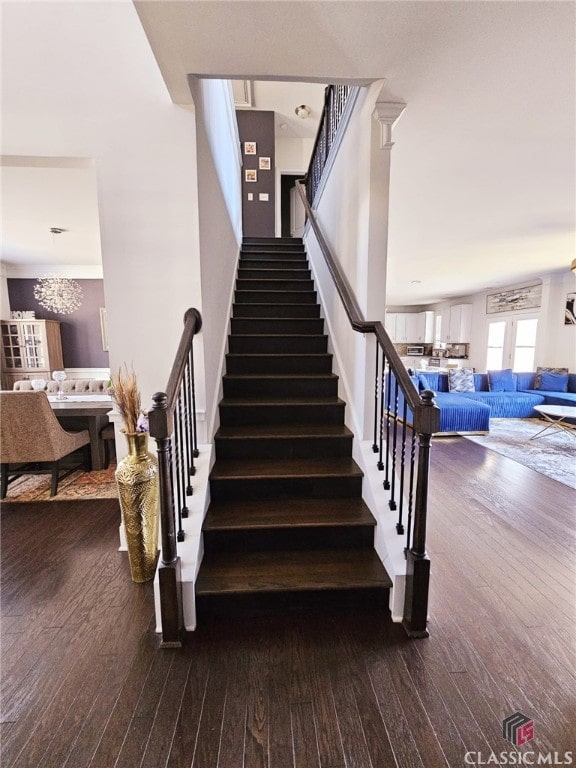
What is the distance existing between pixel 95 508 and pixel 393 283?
7.29 meters

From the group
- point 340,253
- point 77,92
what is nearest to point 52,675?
point 77,92

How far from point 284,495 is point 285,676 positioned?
0.86m

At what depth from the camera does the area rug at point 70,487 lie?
3.18 m

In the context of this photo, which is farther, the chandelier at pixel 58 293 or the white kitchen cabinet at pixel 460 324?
the white kitchen cabinet at pixel 460 324

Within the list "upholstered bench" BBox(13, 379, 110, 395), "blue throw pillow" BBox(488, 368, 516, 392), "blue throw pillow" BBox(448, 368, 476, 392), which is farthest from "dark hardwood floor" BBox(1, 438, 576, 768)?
"blue throw pillow" BBox(488, 368, 516, 392)

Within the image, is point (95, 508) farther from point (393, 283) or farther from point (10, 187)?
point (393, 283)

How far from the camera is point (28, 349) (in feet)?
20.9

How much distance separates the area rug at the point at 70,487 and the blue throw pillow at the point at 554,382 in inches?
305

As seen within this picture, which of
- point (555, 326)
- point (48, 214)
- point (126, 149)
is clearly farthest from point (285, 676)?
point (555, 326)

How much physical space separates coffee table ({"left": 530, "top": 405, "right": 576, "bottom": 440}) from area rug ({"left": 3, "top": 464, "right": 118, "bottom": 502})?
566 centimetres

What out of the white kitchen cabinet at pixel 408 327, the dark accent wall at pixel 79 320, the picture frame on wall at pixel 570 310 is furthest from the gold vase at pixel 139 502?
the white kitchen cabinet at pixel 408 327

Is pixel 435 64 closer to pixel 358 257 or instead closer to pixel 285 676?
pixel 358 257

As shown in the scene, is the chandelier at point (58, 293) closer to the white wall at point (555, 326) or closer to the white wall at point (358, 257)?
the white wall at point (358, 257)

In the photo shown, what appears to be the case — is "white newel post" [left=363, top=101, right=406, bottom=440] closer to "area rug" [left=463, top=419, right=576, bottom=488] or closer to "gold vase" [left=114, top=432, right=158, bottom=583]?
"gold vase" [left=114, top=432, right=158, bottom=583]
